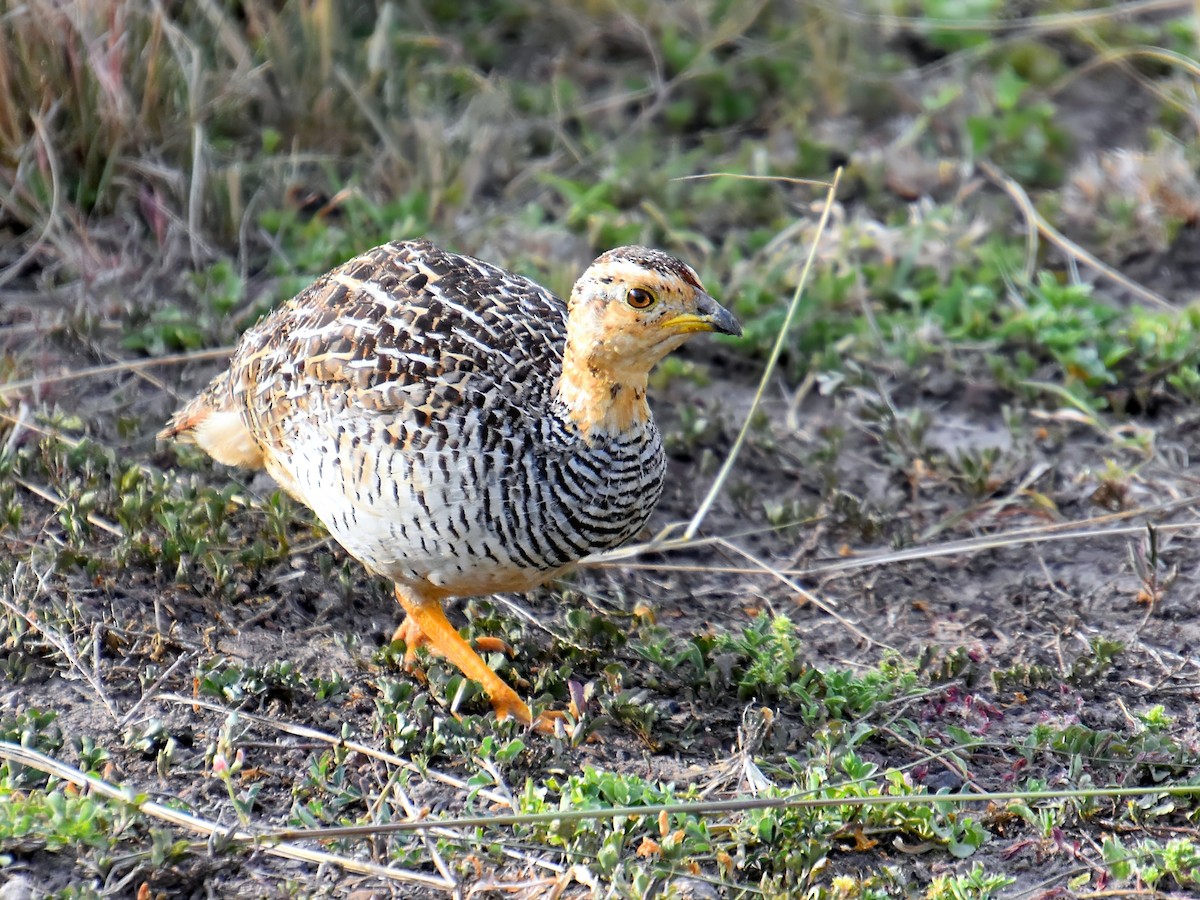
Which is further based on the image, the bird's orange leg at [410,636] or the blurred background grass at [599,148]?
the blurred background grass at [599,148]

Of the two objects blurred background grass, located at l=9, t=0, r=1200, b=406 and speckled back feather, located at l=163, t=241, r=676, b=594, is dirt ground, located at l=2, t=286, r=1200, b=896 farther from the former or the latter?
speckled back feather, located at l=163, t=241, r=676, b=594

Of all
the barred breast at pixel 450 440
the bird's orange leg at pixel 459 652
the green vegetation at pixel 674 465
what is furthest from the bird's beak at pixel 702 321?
the bird's orange leg at pixel 459 652

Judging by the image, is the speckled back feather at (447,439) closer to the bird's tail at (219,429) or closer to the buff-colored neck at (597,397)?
the buff-colored neck at (597,397)

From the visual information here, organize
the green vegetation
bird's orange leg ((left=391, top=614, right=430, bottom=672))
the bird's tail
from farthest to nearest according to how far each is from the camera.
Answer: the bird's tail < bird's orange leg ((left=391, top=614, right=430, bottom=672)) < the green vegetation

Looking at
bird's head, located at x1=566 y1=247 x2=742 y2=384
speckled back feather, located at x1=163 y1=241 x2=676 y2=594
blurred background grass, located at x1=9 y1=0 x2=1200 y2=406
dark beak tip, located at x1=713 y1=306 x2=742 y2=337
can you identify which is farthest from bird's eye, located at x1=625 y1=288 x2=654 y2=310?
blurred background grass, located at x1=9 y1=0 x2=1200 y2=406

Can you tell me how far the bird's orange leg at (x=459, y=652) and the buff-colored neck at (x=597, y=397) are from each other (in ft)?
2.38

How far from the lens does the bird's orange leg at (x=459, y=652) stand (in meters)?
4.09

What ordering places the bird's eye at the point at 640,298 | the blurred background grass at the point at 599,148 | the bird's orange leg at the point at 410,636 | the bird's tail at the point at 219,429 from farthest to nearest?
1. the blurred background grass at the point at 599,148
2. the bird's tail at the point at 219,429
3. the bird's orange leg at the point at 410,636
4. the bird's eye at the point at 640,298

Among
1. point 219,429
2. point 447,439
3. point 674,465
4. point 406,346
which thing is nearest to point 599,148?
point 674,465

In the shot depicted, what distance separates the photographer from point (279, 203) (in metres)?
6.14

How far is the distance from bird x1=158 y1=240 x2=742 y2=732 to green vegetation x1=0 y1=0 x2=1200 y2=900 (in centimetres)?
40

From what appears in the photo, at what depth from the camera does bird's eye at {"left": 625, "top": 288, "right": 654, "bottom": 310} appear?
383 cm

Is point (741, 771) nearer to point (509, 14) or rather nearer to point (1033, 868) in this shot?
point (1033, 868)

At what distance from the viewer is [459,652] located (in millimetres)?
4180
